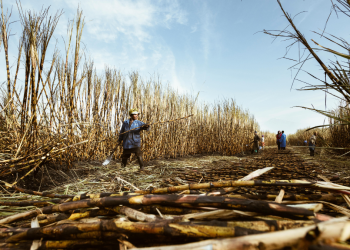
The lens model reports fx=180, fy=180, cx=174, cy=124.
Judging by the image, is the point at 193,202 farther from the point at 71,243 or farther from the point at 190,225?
the point at 71,243

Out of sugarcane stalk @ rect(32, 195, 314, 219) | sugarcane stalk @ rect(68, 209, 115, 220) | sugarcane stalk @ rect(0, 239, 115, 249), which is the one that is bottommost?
sugarcane stalk @ rect(0, 239, 115, 249)

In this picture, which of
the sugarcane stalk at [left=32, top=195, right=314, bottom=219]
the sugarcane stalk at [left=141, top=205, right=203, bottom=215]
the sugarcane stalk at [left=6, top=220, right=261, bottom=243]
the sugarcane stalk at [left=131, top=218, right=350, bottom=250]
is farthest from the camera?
the sugarcane stalk at [left=141, top=205, right=203, bottom=215]

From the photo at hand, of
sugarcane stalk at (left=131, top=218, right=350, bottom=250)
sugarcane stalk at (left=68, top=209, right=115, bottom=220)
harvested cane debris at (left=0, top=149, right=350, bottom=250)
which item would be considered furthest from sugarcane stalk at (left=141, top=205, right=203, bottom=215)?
sugarcane stalk at (left=131, top=218, right=350, bottom=250)

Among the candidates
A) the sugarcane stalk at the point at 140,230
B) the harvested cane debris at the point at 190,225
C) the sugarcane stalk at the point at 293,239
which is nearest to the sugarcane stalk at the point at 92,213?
the harvested cane debris at the point at 190,225

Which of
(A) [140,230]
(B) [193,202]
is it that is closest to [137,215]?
(A) [140,230]

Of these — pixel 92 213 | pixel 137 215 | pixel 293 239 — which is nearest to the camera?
pixel 293 239

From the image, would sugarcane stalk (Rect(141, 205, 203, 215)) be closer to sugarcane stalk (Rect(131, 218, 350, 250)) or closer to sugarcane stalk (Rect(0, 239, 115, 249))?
sugarcane stalk (Rect(0, 239, 115, 249))

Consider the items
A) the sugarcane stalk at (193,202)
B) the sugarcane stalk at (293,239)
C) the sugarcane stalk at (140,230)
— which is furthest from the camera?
→ the sugarcane stalk at (193,202)

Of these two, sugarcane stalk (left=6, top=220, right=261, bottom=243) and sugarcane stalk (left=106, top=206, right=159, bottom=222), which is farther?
sugarcane stalk (left=106, top=206, right=159, bottom=222)

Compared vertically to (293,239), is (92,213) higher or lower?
lower

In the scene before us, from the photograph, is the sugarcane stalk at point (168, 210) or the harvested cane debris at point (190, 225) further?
the sugarcane stalk at point (168, 210)

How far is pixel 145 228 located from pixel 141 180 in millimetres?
2414

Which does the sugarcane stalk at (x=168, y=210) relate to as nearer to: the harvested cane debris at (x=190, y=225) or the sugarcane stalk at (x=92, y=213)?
the harvested cane debris at (x=190, y=225)

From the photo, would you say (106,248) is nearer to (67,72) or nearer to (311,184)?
(311,184)
